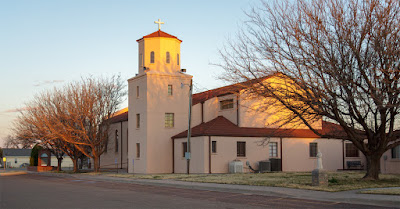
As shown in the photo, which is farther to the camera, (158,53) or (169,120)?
(169,120)

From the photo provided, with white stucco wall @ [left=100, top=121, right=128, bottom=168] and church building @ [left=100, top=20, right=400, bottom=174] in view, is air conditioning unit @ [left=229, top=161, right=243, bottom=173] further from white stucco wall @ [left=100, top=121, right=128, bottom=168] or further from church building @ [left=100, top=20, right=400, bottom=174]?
white stucco wall @ [left=100, top=121, right=128, bottom=168]

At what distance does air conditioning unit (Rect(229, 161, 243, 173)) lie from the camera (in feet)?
116

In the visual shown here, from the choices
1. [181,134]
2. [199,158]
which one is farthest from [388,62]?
[181,134]

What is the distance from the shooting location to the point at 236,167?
35.3 m

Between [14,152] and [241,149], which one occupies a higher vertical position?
[241,149]

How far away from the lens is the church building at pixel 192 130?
121ft

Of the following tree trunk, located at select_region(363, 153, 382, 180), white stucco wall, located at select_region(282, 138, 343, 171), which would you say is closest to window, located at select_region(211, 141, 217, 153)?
white stucco wall, located at select_region(282, 138, 343, 171)

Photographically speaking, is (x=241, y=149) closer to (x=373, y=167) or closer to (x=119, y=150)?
(x=373, y=167)

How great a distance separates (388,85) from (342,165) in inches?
919

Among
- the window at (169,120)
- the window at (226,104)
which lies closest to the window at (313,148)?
the window at (226,104)

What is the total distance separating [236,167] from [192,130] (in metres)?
5.18

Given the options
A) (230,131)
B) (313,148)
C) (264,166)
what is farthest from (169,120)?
(313,148)

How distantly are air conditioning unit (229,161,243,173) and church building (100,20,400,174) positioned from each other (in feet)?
1.22

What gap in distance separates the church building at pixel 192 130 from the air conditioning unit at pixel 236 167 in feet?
1.22
